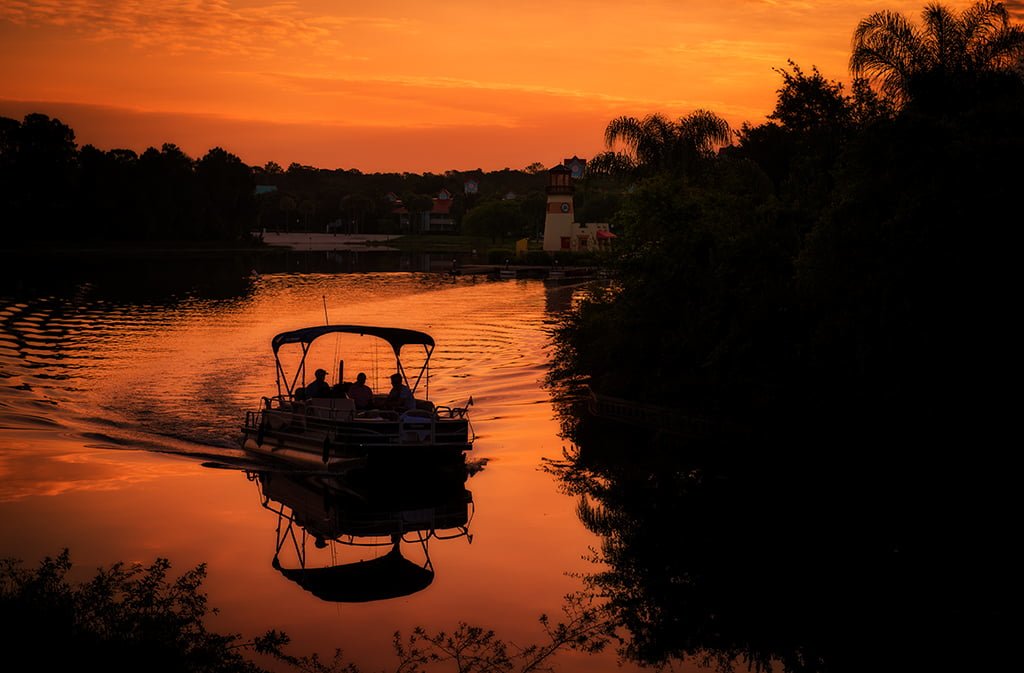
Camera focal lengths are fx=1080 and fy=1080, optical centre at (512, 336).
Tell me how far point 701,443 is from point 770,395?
3.22 meters

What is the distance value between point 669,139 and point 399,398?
46.7 m

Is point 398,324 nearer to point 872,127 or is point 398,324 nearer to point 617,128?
point 617,128

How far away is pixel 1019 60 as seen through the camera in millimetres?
32188

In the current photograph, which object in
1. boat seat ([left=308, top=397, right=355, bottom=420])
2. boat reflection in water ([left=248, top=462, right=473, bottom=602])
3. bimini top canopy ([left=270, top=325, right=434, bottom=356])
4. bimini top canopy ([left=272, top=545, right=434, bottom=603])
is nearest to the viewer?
bimini top canopy ([left=272, top=545, right=434, bottom=603])

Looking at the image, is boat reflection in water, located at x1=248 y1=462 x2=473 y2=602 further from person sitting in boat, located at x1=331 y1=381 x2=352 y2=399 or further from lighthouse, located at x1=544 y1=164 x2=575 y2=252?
lighthouse, located at x1=544 y1=164 x2=575 y2=252

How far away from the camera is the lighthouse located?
147m

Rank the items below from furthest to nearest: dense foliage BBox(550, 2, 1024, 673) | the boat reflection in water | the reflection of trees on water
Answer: the boat reflection in water, dense foliage BBox(550, 2, 1024, 673), the reflection of trees on water

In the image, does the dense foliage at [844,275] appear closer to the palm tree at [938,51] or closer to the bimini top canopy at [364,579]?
the palm tree at [938,51]

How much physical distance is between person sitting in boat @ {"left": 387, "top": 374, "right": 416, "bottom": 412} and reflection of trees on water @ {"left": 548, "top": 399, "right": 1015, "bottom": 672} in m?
4.71

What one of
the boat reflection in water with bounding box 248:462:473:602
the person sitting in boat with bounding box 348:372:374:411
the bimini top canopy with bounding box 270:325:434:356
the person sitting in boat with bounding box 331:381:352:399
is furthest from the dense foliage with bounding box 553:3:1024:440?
the person sitting in boat with bounding box 331:381:352:399

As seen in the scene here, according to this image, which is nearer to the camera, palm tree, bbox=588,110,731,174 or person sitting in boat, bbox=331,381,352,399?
person sitting in boat, bbox=331,381,352,399

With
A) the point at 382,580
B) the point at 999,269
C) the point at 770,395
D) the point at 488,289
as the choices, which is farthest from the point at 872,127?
the point at 488,289

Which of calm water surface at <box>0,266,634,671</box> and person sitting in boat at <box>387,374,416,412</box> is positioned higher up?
person sitting in boat at <box>387,374,416,412</box>

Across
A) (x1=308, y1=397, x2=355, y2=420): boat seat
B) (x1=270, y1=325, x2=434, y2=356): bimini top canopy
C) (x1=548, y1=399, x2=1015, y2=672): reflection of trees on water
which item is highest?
(x1=270, y1=325, x2=434, y2=356): bimini top canopy
